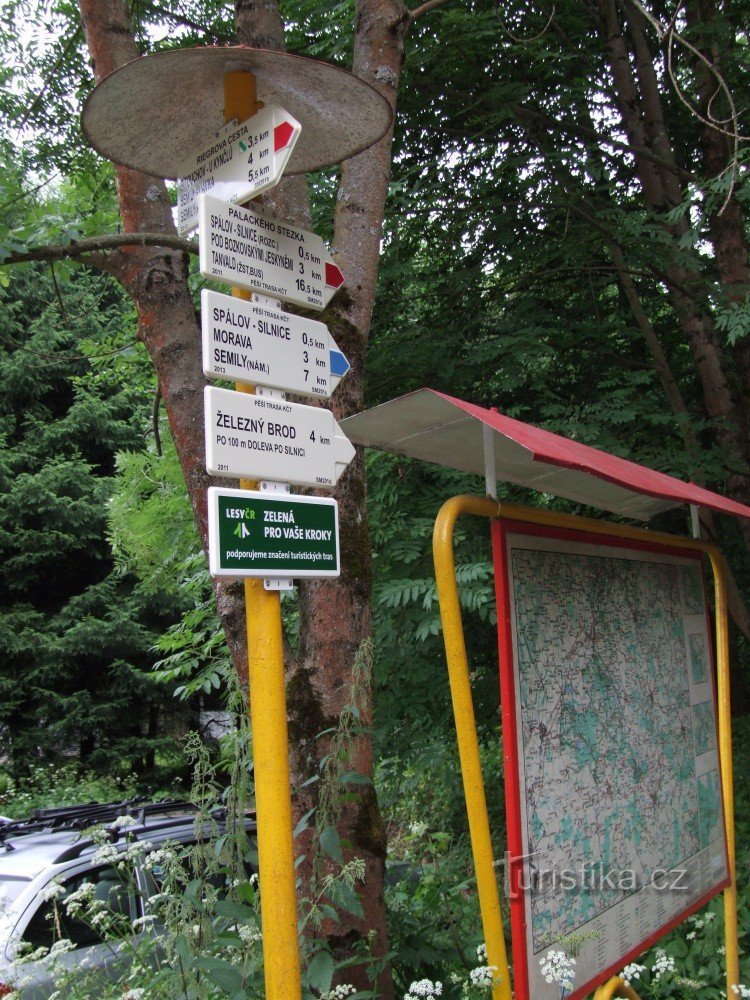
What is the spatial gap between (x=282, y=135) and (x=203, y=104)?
0.41 m

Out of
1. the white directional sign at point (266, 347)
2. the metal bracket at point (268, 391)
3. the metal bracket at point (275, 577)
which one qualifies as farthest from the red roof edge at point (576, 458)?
the metal bracket at point (275, 577)

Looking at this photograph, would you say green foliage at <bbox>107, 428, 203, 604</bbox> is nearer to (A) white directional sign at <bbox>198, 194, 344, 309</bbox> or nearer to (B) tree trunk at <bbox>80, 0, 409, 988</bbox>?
(B) tree trunk at <bbox>80, 0, 409, 988</bbox>

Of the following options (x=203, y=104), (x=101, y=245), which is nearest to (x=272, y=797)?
(x=203, y=104)

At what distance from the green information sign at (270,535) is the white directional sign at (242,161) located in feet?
2.74

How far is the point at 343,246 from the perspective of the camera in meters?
4.22

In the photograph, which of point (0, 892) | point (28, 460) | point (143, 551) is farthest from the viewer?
point (28, 460)

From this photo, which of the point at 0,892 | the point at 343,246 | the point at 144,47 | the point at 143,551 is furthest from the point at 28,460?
the point at 343,246

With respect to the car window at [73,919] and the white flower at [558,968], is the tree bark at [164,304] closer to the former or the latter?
the white flower at [558,968]

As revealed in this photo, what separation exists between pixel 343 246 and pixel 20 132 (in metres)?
4.17

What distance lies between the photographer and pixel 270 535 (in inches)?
83.4

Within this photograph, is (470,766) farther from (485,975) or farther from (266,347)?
(266,347)

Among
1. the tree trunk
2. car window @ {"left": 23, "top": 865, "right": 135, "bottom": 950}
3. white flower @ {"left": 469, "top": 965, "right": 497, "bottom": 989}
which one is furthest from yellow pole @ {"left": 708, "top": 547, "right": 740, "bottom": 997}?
car window @ {"left": 23, "top": 865, "right": 135, "bottom": 950}

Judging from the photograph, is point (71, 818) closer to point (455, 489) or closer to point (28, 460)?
point (455, 489)

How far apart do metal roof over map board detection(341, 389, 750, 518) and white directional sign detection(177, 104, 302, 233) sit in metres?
0.71
